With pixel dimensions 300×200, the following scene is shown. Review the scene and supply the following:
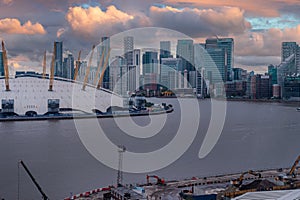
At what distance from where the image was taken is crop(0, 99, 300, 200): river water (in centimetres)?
433

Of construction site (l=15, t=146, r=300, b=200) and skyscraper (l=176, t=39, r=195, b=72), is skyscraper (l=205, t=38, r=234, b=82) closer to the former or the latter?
skyscraper (l=176, t=39, r=195, b=72)

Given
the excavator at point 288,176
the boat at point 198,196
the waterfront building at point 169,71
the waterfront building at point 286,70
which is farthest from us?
the waterfront building at point 169,71

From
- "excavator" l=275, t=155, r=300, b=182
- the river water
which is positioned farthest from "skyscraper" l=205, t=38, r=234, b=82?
"excavator" l=275, t=155, r=300, b=182

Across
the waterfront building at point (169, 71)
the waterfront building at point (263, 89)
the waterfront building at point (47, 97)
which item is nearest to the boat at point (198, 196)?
the waterfront building at point (47, 97)

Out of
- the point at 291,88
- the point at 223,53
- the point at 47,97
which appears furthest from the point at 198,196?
the point at 223,53

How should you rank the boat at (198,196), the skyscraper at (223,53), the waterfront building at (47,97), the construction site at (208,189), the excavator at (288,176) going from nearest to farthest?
the construction site at (208,189) < the boat at (198,196) < the excavator at (288,176) < the waterfront building at (47,97) < the skyscraper at (223,53)

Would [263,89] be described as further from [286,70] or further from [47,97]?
[47,97]

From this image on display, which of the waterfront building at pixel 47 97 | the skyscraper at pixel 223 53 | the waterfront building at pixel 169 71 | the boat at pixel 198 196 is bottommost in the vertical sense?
the boat at pixel 198 196

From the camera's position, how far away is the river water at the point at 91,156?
433cm

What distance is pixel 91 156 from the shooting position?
5672 millimetres

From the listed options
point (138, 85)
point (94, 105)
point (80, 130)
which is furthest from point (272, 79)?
point (80, 130)

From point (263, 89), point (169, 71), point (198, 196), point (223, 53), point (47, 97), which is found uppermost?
point (223, 53)

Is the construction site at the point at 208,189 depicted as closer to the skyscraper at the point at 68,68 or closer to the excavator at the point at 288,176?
the excavator at the point at 288,176

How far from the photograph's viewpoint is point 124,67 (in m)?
28.2
